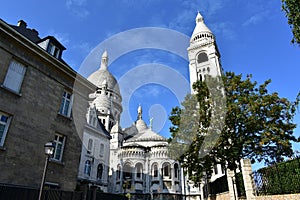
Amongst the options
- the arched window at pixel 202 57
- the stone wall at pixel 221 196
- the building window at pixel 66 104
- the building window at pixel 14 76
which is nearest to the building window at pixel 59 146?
the building window at pixel 66 104

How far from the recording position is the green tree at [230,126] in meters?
14.2

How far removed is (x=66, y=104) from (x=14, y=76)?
4.00 meters

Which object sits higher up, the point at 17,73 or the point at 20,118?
the point at 17,73

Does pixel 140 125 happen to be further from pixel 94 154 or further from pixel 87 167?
pixel 87 167

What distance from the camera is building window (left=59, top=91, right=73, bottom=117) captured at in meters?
14.5

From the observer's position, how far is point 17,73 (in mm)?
A: 11906

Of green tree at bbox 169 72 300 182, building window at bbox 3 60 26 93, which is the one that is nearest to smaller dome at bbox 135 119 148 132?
green tree at bbox 169 72 300 182

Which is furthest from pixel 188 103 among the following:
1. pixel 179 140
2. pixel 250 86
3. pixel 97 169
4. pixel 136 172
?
pixel 136 172

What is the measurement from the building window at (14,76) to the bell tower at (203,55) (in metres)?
41.9

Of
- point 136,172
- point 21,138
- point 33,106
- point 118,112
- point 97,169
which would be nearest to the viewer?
point 21,138

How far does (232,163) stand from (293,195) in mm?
5713

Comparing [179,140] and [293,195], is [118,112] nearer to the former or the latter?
[179,140]

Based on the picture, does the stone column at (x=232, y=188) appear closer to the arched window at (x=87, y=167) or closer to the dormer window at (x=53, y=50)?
the dormer window at (x=53, y=50)

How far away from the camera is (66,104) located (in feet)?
48.9
